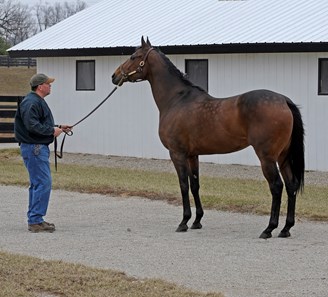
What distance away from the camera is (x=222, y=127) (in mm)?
11750

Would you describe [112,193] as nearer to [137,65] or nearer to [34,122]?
[137,65]

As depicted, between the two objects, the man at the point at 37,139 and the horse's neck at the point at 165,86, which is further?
the horse's neck at the point at 165,86

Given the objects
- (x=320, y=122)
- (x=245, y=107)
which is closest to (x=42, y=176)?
(x=245, y=107)

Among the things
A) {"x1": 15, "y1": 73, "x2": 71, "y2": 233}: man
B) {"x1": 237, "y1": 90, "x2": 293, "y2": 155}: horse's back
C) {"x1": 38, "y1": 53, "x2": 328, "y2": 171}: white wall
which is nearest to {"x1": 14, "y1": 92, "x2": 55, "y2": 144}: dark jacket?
{"x1": 15, "y1": 73, "x2": 71, "y2": 233}: man

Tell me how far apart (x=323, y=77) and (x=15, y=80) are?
39923mm

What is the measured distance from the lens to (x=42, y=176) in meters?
12.0

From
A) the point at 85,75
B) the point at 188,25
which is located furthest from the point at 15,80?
the point at 188,25

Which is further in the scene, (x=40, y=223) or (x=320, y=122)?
(x=320, y=122)

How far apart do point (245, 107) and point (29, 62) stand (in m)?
53.3

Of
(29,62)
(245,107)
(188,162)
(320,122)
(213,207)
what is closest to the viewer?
(245,107)

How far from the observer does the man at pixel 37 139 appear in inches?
465

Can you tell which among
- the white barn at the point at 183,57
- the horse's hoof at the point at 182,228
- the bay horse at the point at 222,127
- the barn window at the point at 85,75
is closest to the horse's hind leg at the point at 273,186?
the bay horse at the point at 222,127

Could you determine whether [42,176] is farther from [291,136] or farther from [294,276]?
[294,276]

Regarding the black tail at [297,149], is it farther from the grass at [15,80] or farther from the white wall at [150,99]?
the grass at [15,80]
